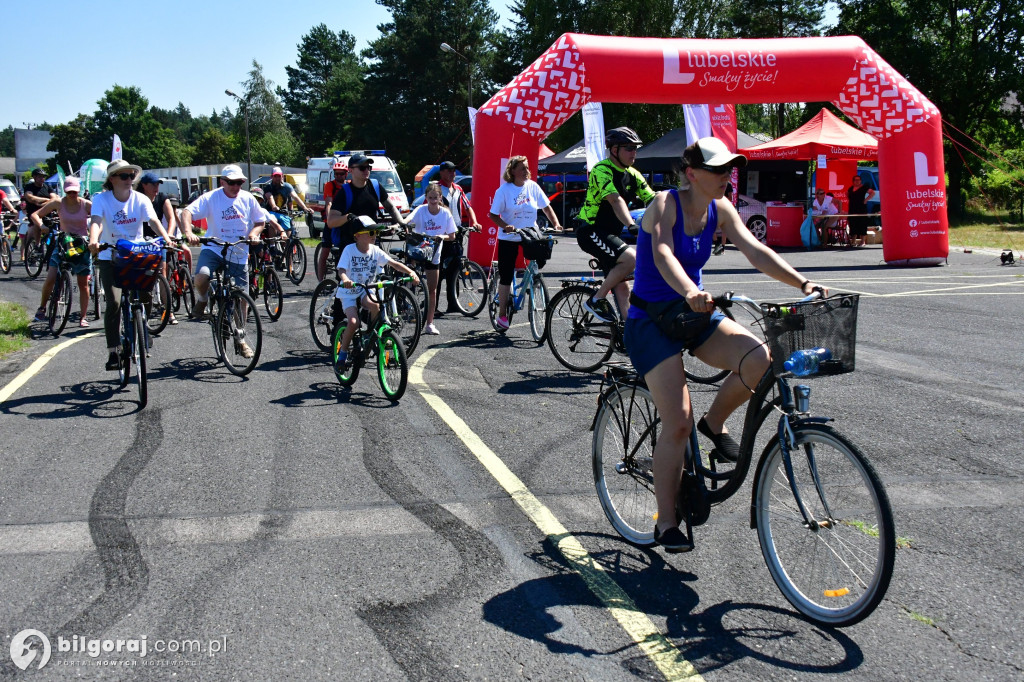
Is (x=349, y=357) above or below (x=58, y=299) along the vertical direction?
below

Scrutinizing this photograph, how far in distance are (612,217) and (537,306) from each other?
2155mm

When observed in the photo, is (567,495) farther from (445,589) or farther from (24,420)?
(24,420)

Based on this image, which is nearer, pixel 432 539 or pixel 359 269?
pixel 432 539

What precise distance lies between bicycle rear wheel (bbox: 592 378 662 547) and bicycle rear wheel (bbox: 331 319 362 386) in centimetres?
364

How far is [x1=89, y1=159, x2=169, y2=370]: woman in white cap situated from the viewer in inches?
328

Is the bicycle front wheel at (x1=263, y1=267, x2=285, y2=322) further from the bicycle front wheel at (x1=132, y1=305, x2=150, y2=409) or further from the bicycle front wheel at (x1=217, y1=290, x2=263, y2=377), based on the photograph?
the bicycle front wheel at (x1=132, y1=305, x2=150, y2=409)

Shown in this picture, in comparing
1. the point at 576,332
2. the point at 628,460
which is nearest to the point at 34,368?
the point at 576,332

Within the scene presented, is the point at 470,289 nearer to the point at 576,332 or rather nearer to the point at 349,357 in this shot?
the point at 576,332

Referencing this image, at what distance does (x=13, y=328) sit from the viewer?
12.1 m

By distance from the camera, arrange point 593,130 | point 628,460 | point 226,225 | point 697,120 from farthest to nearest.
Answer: point 697,120 < point 593,130 < point 226,225 < point 628,460

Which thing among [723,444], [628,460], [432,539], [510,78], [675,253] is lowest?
[432,539]

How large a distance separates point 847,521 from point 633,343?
1207 millimetres

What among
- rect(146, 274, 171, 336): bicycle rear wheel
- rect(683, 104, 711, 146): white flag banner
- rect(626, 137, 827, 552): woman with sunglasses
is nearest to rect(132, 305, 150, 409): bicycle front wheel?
rect(146, 274, 171, 336): bicycle rear wheel

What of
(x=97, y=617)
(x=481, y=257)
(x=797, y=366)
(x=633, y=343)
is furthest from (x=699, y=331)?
(x=481, y=257)
